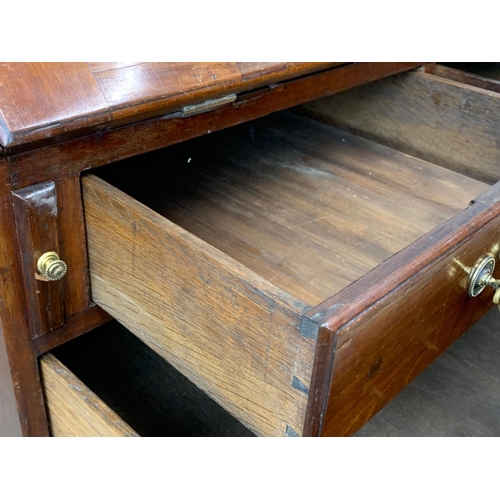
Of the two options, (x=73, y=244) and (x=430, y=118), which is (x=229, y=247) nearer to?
(x=73, y=244)

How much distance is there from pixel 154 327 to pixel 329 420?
0.20 metres

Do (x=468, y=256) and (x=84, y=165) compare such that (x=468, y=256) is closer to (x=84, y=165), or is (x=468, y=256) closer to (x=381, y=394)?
(x=381, y=394)

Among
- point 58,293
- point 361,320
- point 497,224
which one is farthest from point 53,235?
point 497,224

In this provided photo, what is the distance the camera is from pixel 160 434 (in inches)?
31.4

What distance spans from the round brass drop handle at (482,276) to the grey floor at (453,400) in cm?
28

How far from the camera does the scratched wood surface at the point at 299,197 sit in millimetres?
695

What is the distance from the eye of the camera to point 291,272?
0.67 metres

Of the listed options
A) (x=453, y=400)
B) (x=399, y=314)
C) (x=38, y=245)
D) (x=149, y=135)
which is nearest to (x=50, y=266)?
(x=38, y=245)

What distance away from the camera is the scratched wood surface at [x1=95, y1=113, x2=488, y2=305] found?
69 cm

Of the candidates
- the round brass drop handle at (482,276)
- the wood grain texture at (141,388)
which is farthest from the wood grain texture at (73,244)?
the round brass drop handle at (482,276)

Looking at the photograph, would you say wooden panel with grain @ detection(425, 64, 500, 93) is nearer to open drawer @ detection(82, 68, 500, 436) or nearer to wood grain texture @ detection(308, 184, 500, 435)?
open drawer @ detection(82, 68, 500, 436)

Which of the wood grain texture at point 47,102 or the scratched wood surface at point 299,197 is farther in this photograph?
the scratched wood surface at point 299,197

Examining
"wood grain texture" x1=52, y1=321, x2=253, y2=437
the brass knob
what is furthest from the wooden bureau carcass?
"wood grain texture" x1=52, y1=321, x2=253, y2=437

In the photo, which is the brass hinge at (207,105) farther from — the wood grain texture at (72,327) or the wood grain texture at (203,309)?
the wood grain texture at (72,327)
